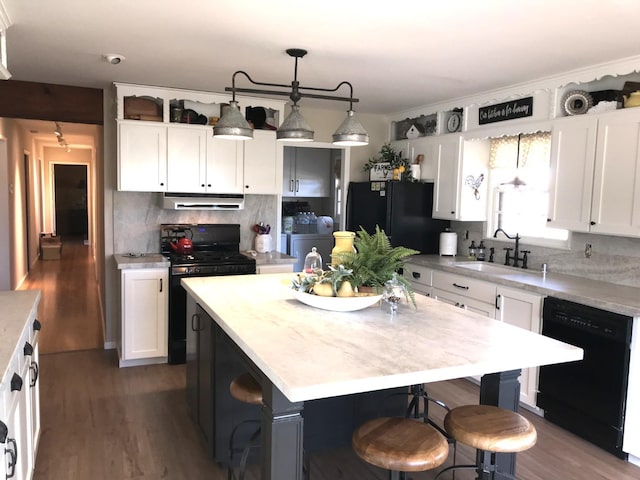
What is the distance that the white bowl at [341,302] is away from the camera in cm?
249

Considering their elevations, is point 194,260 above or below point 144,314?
above

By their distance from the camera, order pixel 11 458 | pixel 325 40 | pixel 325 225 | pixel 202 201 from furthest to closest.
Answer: pixel 325 225 → pixel 202 201 → pixel 325 40 → pixel 11 458

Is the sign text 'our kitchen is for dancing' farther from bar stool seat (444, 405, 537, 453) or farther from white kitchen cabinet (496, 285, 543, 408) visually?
bar stool seat (444, 405, 537, 453)

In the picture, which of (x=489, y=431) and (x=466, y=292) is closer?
(x=489, y=431)

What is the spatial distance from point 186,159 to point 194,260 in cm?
92

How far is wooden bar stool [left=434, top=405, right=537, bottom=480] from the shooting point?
1924 millimetres

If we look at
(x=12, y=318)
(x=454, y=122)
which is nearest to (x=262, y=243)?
(x=454, y=122)

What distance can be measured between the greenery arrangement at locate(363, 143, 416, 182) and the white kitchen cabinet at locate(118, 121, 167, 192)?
2195 mm

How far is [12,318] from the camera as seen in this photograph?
7.72ft

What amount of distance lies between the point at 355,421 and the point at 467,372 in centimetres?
138

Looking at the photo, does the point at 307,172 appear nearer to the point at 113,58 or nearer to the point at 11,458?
the point at 113,58

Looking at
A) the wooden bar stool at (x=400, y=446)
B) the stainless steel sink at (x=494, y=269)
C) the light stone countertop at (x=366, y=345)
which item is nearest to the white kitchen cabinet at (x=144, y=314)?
Answer: the light stone countertop at (x=366, y=345)

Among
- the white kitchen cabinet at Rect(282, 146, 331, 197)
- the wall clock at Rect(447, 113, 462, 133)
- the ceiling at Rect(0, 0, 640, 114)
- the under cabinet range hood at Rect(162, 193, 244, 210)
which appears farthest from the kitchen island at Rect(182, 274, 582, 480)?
the white kitchen cabinet at Rect(282, 146, 331, 197)

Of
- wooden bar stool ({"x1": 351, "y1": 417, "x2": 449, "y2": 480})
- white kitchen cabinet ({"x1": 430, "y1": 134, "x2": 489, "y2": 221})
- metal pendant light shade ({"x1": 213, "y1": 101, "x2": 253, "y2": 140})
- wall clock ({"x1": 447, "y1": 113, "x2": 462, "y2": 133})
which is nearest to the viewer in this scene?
wooden bar stool ({"x1": 351, "y1": 417, "x2": 449, "y2": 480})
